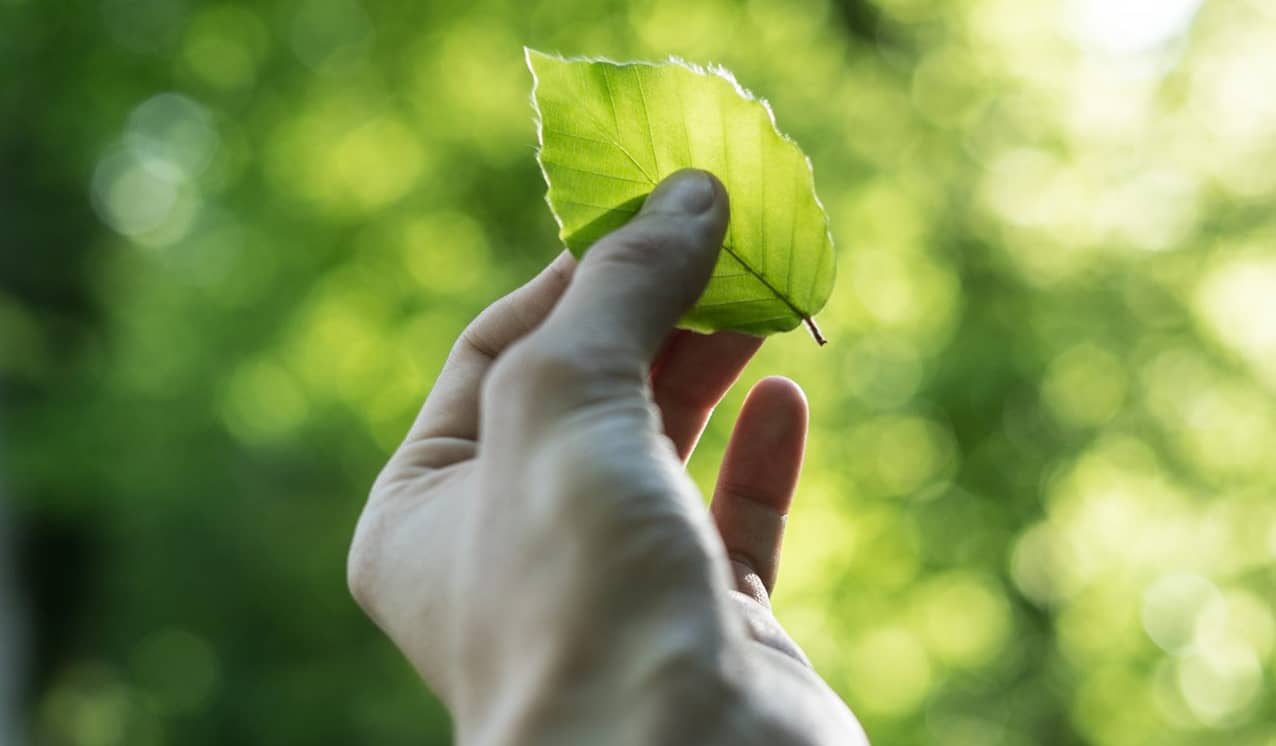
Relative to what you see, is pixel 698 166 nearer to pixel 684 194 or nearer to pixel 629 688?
pixel 684 194

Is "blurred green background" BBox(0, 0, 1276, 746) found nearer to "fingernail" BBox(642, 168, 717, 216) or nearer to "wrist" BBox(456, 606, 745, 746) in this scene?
"fingernail" BBox(642, 168, 717, 216)

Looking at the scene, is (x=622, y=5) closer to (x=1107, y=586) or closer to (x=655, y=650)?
(x=1107, y=586)

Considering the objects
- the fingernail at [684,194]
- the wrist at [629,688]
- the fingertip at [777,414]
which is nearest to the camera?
the wrist at [629,688]

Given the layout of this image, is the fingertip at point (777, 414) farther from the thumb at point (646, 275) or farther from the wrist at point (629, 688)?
the wrist at point (629, 688)

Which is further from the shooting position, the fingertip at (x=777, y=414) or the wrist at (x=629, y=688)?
the fingertip at (x=777, y=414)

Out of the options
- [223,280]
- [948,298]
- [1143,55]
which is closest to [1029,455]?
[948,298]

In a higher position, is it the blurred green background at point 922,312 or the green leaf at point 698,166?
the green leaf at point 698,166

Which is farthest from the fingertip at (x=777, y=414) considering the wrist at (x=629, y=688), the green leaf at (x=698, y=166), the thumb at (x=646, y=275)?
the wrist at (x=629, y=688)

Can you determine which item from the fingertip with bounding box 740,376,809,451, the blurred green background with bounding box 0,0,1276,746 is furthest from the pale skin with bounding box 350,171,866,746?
the blurred green background with bounding box 0,0,1276,746
